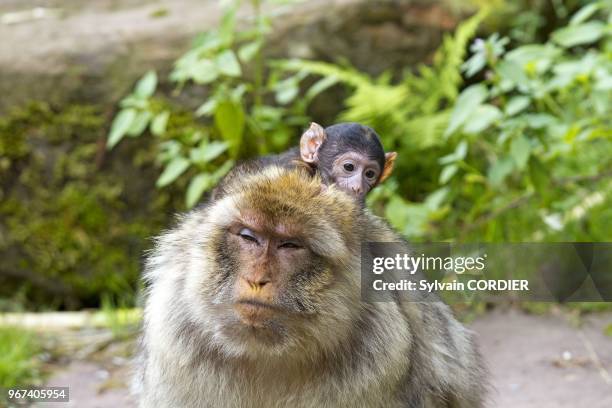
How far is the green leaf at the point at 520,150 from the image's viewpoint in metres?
6.09

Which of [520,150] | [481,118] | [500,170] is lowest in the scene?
[500,170]

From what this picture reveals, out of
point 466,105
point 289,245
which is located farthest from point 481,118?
point 289,245

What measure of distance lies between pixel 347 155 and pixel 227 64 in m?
1.76

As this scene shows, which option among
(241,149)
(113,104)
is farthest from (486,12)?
(113,104)

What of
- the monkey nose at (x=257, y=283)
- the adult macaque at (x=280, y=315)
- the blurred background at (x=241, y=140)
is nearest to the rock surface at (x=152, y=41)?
the blurred background at (x=241, y=140)

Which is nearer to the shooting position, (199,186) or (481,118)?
(481,118)

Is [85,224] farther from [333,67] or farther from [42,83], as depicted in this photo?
[333,67]

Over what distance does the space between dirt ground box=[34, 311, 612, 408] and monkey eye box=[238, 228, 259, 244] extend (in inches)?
91.3

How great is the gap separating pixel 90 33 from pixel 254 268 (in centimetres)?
554

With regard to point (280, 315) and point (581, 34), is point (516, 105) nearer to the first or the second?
point (581, 34)

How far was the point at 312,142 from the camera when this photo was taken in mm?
5102

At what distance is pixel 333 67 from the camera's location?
7855mm

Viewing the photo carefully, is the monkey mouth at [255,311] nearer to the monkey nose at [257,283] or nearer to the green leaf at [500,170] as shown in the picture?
the monkey nose at [257,283]

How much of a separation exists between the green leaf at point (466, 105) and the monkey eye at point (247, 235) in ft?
8.77
